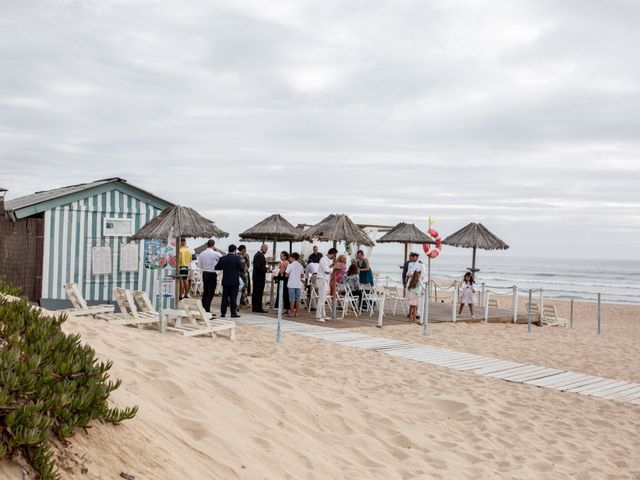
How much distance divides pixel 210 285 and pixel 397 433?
8000 millimetres

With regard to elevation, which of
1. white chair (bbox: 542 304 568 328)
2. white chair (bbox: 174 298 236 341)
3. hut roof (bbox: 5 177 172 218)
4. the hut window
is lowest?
white chair (bbox: 542 304 568 328)

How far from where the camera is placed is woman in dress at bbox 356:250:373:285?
15.1 meters

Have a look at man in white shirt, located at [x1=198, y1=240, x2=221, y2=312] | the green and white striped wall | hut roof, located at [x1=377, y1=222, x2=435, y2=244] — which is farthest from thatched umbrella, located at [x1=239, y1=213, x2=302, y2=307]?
→ the green and white striped wall

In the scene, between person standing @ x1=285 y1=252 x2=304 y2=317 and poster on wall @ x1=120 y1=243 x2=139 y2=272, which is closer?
poster on wall @ x1=120 y1=243 x2=139 y2=272

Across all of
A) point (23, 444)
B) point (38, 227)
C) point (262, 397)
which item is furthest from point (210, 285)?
point (23, 444)

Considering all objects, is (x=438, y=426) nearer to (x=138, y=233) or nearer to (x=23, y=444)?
(x=23, y=444)

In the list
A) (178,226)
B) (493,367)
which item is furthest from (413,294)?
(178,226)

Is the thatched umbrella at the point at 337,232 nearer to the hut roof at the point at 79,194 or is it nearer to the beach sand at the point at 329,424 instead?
the hut roof at the point at 79,194

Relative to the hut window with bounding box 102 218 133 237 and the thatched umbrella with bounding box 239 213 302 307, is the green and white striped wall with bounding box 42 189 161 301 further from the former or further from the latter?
the thatched umbrella with bounding box 239 213 302 307

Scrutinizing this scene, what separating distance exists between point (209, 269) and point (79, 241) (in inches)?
102

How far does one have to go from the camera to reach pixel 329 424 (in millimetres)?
5441

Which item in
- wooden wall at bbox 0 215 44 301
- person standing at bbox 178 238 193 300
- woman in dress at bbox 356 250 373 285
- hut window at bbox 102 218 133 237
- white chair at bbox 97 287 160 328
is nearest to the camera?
white chair at bbox 97 287 160 328

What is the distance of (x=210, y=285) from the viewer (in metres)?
13.0

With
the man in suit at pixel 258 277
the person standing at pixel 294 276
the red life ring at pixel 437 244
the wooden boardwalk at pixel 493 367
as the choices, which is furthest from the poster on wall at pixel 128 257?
the red life ring at pixel 437 244
